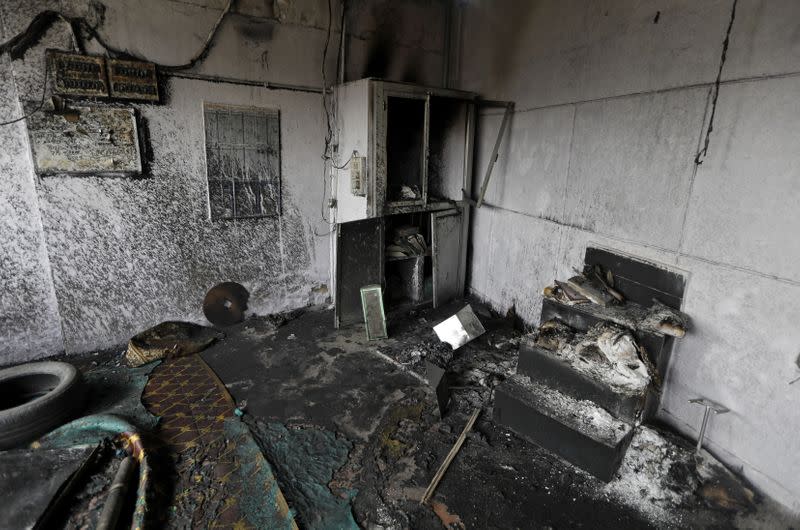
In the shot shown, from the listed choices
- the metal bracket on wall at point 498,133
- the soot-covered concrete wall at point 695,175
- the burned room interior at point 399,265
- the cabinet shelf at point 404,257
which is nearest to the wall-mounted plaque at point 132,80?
the burned room interior at point 399,265

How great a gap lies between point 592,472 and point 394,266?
345 centimetres

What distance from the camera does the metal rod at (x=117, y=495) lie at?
223 centimetres

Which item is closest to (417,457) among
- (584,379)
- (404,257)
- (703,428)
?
(584,379)

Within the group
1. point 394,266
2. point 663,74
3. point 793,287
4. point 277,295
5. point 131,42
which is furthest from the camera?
point 394,266

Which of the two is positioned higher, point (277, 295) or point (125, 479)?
point (277, 295)

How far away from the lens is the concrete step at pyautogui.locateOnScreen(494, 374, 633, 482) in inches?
108

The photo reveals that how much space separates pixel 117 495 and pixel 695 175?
4.21 metres

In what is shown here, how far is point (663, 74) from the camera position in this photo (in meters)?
3.08

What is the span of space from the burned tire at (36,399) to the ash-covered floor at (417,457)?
1.11m

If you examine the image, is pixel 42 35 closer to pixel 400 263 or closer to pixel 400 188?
pixel 400 188

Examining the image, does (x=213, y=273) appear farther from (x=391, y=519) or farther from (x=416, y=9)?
(x=416, y=9)

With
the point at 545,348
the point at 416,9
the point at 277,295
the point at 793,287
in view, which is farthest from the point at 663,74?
the point at 277,295

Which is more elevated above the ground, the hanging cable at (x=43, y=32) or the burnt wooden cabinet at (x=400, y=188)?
the hanging cable at (x=43, y=32)

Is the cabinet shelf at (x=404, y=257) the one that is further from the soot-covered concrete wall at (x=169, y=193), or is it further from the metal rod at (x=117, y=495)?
the metal rod at (x=117, y=495)
